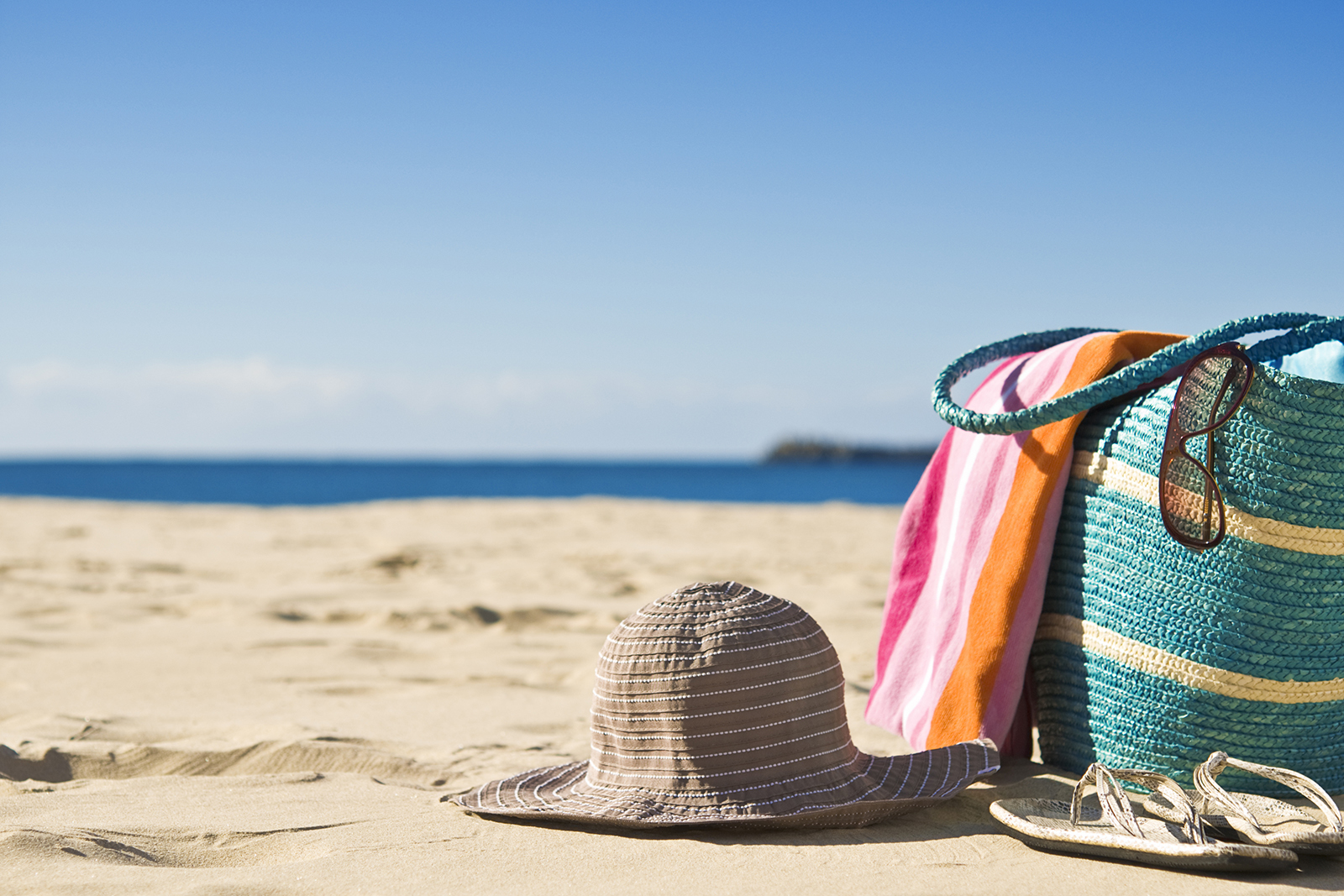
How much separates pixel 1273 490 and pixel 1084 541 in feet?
1.19

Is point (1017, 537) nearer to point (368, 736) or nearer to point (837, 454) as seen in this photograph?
point (368, 736)

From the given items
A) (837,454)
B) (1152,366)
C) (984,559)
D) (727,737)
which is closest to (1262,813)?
(984,559)

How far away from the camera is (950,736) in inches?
92.2

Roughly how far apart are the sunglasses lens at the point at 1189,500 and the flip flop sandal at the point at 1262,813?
1.30ft

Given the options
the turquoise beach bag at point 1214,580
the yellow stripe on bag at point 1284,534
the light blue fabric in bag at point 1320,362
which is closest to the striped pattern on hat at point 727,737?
the turquoise beach bag at point 1214,580

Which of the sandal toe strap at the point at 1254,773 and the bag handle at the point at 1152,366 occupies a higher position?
the bag handle at the point at 1152,366

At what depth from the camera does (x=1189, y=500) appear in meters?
1.98

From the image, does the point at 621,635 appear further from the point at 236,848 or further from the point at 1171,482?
the point at 1171,482

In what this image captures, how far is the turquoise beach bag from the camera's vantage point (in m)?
1.93

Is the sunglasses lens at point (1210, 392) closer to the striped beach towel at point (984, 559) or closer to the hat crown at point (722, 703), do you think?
the striped beach towel at point (984, 559)

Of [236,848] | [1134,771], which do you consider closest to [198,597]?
[236,848]

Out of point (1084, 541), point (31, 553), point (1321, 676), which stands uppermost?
point (1084, 541)

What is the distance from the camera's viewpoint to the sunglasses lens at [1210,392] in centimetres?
194

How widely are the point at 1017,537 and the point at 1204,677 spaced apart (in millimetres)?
423
